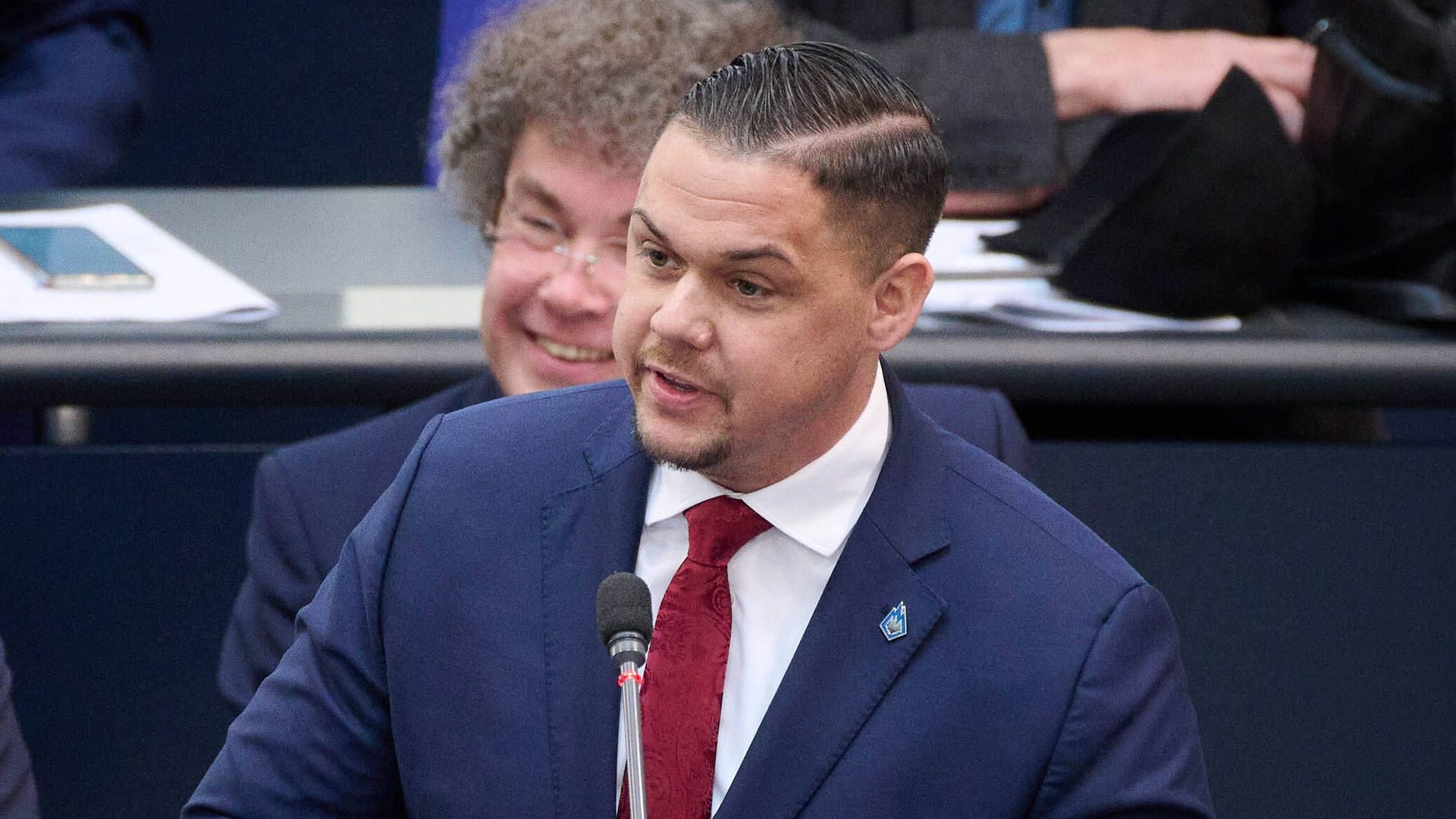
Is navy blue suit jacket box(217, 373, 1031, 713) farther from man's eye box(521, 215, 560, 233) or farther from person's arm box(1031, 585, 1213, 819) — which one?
person's arm box(1031, 585, 1213, 819)

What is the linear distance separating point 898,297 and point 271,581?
73cm

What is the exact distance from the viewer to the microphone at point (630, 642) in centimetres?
89

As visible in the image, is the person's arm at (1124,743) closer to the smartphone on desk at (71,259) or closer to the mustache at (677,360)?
the mustache at (677,360)

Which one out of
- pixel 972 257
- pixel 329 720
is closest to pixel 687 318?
pixel 329 720

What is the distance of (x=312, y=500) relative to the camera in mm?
1597

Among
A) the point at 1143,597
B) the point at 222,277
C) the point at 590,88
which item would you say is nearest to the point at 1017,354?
the point at 590,88

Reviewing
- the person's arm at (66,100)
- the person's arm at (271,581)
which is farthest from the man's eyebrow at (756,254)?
the person's arm at (66,100)

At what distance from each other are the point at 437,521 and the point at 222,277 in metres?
0.87

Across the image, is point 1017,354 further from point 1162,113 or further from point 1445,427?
point 1445,427

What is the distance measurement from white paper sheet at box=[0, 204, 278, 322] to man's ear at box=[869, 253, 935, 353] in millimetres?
940

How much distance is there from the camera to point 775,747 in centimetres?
111

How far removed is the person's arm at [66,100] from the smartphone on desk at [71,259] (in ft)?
1.48

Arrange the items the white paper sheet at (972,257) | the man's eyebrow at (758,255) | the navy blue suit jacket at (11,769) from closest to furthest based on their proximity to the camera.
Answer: the man's eyebrow at (758,255) < the navy blue suit jacket at (11,769) < the white paper sheet at (972,257)

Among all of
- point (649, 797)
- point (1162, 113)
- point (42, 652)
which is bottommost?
point (42, 652)
